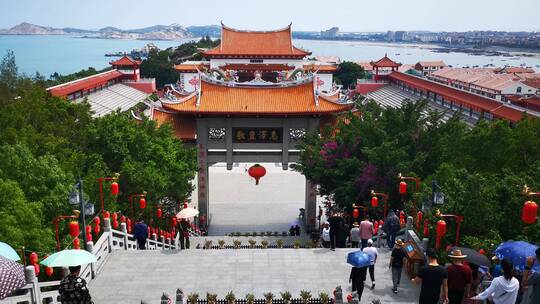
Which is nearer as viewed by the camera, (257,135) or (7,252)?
(7,252)

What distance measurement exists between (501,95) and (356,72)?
25853 millimetres

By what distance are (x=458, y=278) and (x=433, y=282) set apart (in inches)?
16.5

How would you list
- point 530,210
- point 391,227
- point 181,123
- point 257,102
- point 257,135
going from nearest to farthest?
point 530,210
point 391,227
point 257,102
point 257,135
point 181,123

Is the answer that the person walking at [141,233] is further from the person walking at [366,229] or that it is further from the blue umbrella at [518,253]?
the blue umbrella at [518,253]

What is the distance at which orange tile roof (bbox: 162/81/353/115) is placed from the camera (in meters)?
23.7

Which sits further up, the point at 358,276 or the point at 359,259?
the point at 359,259

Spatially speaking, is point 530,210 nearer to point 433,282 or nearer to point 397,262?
point 433,282

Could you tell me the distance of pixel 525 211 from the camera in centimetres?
952

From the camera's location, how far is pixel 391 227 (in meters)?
13.9

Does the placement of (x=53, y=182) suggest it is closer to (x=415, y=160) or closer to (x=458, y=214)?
(x=458, y=214)

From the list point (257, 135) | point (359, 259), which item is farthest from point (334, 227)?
point (257, 135)

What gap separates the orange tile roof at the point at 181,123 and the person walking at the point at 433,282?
17946 millimetres

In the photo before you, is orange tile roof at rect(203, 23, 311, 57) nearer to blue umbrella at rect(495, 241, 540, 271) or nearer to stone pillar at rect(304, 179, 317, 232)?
stone pillar at rect(304, 179, 317, 232)

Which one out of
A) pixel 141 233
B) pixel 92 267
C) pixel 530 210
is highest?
pixel 530 210
